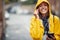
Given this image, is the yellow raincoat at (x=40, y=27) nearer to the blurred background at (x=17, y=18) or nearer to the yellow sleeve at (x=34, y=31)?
the yellow sleeve at (x=34, y=31)

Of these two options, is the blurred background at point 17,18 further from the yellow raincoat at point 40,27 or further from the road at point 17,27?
the yellow raincoat at point 40,27

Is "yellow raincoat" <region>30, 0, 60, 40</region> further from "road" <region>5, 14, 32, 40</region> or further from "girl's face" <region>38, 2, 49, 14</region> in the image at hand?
"road" <region>5, 14, 32, 40</region>

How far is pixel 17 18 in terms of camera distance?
1821 millimetres

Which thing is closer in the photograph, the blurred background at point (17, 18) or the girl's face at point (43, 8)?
the girl's face at point (43, 8)

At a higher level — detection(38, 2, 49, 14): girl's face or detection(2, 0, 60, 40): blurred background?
detection(38, 2, 49, 14): girl's face

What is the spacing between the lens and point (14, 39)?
5.77 feet

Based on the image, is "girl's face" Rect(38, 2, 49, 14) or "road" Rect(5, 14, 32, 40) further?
"road" Rect(5, 14, 32, 40)

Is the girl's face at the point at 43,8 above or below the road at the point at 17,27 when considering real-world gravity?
above

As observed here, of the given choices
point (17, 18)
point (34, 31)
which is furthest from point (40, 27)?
point (17, 18)

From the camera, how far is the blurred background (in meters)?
1.75

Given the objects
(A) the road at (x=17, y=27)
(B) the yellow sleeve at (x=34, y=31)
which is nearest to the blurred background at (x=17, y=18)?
(A) the road at (x=17, y=27)

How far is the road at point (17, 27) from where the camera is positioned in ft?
5.77

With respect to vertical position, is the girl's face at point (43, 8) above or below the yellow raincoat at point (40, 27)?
above

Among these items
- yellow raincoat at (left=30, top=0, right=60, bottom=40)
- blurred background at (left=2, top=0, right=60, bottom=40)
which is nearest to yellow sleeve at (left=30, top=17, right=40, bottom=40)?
yellow raincoat at (left=30, top=0, right=60, bottom=40)
